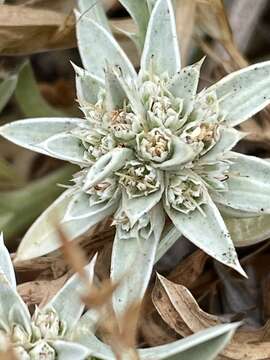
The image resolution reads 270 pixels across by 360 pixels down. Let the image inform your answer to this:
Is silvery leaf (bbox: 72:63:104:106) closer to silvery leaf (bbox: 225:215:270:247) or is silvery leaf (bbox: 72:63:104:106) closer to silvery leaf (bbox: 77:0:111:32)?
silvery leaf (bbox: 77:0:111:32)

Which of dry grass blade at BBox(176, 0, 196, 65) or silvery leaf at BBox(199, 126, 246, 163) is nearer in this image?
silvery leaf at BBox(199, 126, 246, 163)

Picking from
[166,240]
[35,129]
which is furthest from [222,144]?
[35,129]

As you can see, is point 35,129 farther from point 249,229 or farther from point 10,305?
point 249,229

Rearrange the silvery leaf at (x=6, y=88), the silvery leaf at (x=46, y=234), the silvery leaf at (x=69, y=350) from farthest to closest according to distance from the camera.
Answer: the silvery leaf at (x=6, y=88)
the silvery leaf at (x=46, y=234)
the silvery leaf at (x=69, y=350)

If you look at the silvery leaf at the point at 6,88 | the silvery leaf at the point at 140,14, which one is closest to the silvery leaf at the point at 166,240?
the silvery leaf at the point at 140,14

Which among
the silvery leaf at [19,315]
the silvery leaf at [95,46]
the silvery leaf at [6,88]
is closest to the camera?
the silvery leaf at [19,315]

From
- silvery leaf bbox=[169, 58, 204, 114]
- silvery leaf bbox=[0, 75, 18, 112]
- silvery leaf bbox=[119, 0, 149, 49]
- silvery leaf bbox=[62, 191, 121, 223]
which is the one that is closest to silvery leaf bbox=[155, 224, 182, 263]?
silvery leaf bbox=[62, 191, 121, 223]

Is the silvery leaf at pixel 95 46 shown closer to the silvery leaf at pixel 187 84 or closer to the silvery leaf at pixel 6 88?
the silvery leaf at pixel 187 84

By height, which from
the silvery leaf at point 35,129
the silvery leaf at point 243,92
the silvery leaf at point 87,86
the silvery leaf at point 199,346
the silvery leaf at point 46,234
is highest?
the silvery leaf at point 87,86
